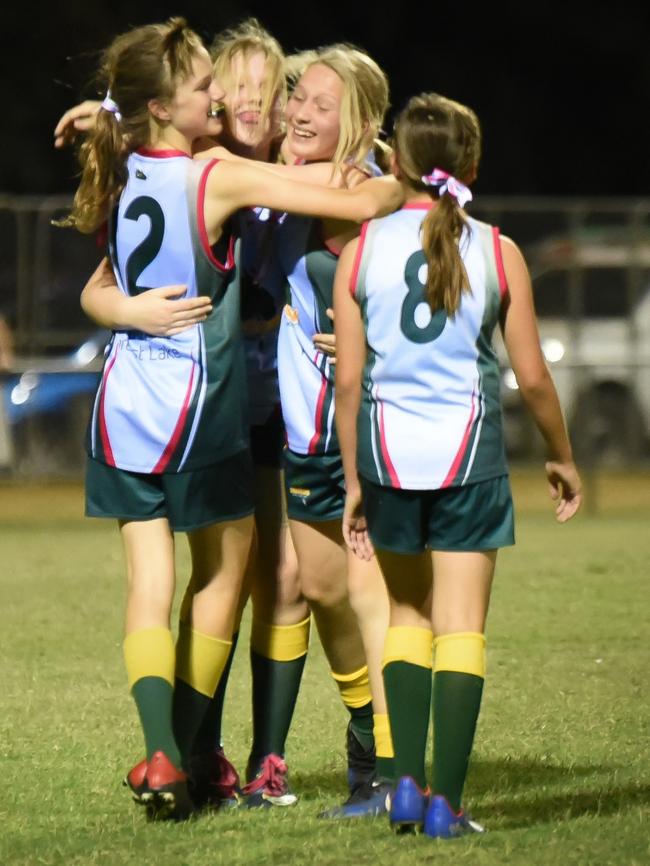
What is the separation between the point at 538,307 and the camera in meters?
15.9

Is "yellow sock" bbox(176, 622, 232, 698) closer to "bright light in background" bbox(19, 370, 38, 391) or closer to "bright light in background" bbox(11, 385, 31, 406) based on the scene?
"bright light in background" bbox(19, 370, 38, 391)

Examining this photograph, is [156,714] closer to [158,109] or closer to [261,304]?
[261,304]

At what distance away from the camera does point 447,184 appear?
4.18m

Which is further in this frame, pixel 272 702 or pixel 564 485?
pixel 272 702

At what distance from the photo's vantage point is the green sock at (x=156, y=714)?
4.31 meters

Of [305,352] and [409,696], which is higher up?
[305,352]

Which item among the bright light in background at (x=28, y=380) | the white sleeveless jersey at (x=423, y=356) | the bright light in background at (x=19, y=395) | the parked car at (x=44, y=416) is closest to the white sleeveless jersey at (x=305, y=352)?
the white sleeveless jersey at (x=423, y=356)

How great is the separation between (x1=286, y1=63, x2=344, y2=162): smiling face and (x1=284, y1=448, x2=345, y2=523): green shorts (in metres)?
0.79

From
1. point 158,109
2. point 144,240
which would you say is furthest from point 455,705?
point 158,109

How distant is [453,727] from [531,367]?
0.87m

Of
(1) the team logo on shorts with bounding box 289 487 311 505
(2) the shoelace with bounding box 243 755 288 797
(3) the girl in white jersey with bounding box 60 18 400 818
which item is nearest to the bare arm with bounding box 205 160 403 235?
(3) the girl in white jersey with bounding box 60 18 400 818

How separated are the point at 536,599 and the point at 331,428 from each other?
4.26 m

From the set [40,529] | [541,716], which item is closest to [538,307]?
[40,529]

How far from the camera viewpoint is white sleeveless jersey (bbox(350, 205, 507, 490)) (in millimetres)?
4156
